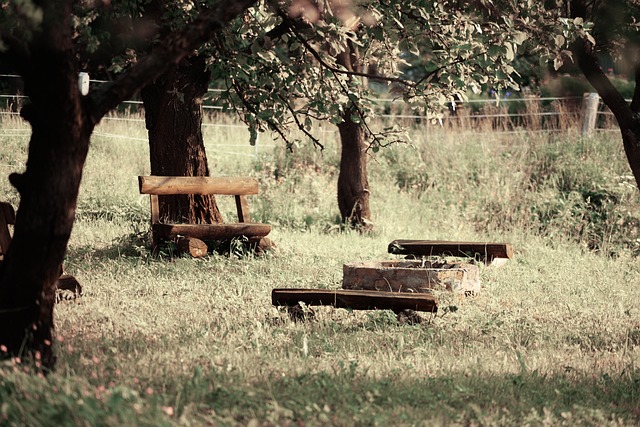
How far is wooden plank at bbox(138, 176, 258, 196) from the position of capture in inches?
422

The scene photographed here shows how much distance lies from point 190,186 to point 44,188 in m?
6.06

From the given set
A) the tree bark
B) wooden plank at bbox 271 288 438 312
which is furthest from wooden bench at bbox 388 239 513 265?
the tree bark

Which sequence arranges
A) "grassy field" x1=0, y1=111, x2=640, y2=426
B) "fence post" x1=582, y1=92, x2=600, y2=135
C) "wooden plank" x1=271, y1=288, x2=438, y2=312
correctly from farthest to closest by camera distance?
"fence post" x1=582, y1=92, x2=600, y2=135, "wooden plank" x1=271, y1=288, x2=438, y2=312, "grassy field" x1=0, y1=111, x2=640, y2=426

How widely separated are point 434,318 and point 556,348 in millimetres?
1132

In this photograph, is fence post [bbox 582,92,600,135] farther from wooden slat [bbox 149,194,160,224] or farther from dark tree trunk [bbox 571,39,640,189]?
dark tree trunk [bbox 571,39,640,189]

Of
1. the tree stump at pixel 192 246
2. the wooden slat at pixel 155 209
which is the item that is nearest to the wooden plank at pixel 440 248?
the tree stump at pixel 192 246

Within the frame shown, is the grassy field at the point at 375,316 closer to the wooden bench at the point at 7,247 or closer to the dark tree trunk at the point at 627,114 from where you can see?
the wooden bench at the point at 7,247

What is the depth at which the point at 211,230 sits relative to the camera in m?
10.7

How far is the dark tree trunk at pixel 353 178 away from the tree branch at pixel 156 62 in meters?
9.05

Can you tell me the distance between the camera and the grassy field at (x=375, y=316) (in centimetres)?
480

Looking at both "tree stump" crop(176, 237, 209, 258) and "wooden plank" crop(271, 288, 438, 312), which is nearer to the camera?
"wooden plank" crop(271, 288, 438, 312)

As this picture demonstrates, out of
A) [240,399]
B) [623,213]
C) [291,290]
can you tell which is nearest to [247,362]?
[240,399]

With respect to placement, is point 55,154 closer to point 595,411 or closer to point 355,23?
point 595,411

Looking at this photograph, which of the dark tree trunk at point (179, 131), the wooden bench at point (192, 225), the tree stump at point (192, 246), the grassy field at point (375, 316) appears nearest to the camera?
the grassy field at point (375, 316)
